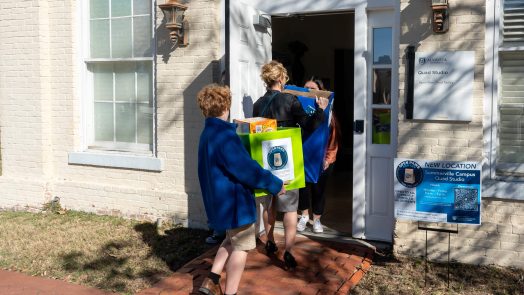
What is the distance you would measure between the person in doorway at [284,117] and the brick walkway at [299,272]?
0.18 metres

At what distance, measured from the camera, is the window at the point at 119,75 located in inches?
284

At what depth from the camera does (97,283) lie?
16.8ft

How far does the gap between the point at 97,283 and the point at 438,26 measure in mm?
3978

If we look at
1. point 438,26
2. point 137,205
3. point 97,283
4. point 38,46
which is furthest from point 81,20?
point 438,26

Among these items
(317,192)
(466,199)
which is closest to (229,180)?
(466,199)

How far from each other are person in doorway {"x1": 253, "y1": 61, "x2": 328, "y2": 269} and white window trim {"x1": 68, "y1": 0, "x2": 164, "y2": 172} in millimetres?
2168

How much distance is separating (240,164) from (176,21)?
3053 mm

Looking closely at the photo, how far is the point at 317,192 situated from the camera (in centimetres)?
640

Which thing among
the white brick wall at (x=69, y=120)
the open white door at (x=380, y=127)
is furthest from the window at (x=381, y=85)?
the white brick wall at (x=69, y=120)

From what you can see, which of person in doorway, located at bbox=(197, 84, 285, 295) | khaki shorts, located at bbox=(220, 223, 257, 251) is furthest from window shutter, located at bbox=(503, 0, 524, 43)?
khaki shorts, located at bbox=(220, 223, 257, 251)

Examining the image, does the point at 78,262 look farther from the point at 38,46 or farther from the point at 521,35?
the point at 521,35

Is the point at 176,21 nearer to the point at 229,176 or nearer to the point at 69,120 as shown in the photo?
the point at 69,120

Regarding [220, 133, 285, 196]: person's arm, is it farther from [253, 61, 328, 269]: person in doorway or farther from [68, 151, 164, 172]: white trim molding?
[68, 151, 164, 172]: white trim molding

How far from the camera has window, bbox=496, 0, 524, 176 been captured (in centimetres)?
523
